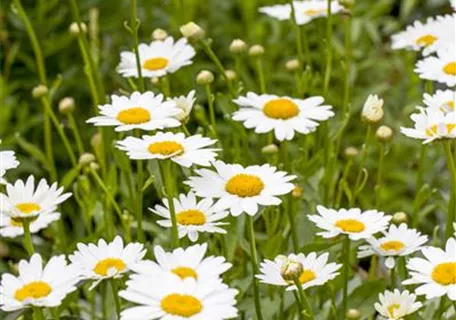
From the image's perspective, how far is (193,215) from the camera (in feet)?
4.29

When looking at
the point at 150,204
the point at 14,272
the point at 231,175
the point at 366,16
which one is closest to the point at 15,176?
the point at 150,204

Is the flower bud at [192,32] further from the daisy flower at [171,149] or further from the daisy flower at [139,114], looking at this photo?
the daisy flower at [171,149]

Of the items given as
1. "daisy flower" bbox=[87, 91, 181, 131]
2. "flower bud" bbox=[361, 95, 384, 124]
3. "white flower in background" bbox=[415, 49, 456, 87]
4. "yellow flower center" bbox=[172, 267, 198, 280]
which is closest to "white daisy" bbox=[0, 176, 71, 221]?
"daisy flower" bbox=[87, 91, 181, 131]

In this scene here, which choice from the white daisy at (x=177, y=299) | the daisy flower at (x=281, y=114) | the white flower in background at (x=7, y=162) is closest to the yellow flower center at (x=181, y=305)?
the white daisy at (x=177, y=299)

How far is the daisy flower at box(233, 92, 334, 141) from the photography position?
4.86 ft

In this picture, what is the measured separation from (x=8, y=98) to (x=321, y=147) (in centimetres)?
83

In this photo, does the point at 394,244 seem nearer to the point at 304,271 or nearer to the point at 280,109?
the point at 304,271

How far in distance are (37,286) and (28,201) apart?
0.55ft

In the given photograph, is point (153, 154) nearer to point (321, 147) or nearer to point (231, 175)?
point (231, 175)

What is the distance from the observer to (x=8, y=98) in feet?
7.59

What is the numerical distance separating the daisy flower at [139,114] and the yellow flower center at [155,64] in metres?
0.25

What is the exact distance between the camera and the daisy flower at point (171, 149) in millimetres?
1234

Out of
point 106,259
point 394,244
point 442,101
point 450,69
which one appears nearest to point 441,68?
point 450,69

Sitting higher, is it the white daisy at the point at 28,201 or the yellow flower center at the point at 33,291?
the white daisy at the point at 28,201
